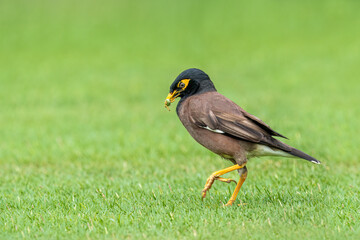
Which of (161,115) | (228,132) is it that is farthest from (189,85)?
(161,115)

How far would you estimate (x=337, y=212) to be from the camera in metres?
5.87

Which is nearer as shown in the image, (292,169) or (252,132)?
(252,132)

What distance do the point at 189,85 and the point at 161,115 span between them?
859cm

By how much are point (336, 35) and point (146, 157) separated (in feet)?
65.8

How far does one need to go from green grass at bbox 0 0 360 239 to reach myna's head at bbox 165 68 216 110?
4.33 ft

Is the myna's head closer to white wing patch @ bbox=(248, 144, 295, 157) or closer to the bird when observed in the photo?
the bird

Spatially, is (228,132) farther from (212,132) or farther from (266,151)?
(266,151)

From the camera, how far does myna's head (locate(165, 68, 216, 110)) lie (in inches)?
250

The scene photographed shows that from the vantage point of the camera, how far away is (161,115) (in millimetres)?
14938

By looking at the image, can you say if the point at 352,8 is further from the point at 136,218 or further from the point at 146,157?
the point at 136,218

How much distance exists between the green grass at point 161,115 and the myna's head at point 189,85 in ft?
4.33

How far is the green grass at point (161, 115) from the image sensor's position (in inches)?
229

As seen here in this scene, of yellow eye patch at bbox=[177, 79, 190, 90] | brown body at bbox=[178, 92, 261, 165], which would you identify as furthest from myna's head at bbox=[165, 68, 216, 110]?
brown body at bbox=[178, 92, 261, 165]

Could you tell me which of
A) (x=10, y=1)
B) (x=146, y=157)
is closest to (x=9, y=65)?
(x=10, y=1)
